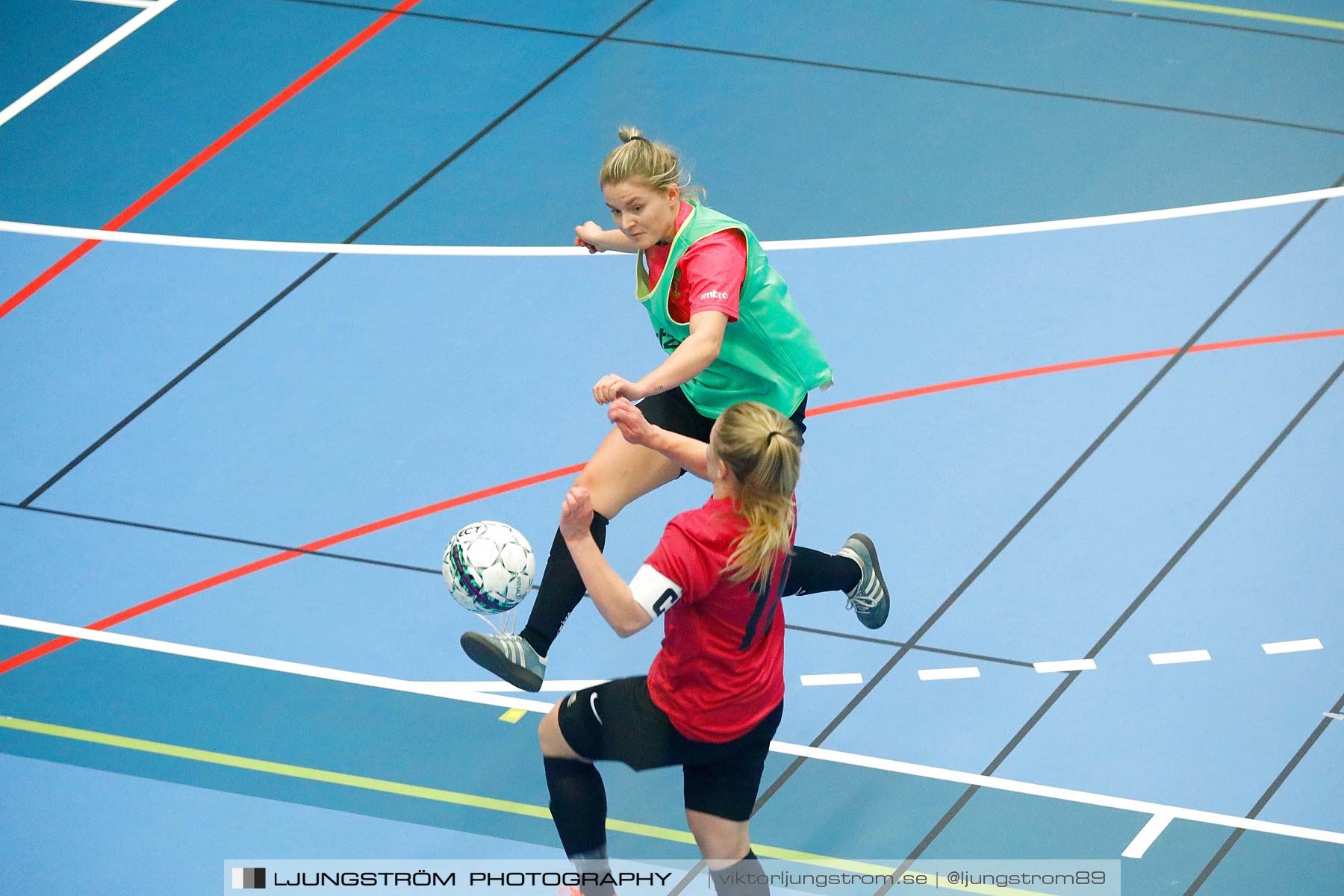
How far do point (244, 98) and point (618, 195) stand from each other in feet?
19.8

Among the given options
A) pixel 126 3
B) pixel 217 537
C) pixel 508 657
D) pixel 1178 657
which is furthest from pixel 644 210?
pixel 126 3

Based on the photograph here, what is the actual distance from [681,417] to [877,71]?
5471 mm

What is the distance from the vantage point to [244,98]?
1073 centimetres

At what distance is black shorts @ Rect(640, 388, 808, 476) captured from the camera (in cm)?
589

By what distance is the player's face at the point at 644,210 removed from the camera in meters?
5.43

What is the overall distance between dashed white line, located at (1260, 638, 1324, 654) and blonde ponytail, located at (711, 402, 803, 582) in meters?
2.66

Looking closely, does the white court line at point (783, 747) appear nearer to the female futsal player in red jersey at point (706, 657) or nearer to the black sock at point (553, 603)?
the black sock at point (553, 603)

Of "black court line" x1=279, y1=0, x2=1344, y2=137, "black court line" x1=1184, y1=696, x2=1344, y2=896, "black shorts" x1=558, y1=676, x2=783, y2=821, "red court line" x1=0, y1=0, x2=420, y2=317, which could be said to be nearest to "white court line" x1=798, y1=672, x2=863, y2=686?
"black court line" x1=1184, y1=696, x2=1344, y2=896

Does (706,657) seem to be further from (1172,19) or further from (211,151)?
(1172,19)

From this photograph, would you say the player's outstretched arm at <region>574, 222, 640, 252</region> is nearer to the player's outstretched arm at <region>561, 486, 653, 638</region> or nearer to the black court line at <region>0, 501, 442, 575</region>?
the black court line at <region>0, 501, 442, 575</region>

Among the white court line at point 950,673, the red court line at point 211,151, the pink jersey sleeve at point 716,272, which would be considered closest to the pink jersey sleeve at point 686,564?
the pink jersey sleeve at point 716,272

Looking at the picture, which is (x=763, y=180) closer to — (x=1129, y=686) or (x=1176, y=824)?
(x=1129, y=686)

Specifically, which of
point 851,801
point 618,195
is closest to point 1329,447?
point 851,801

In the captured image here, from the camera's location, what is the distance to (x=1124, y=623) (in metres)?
6.41
